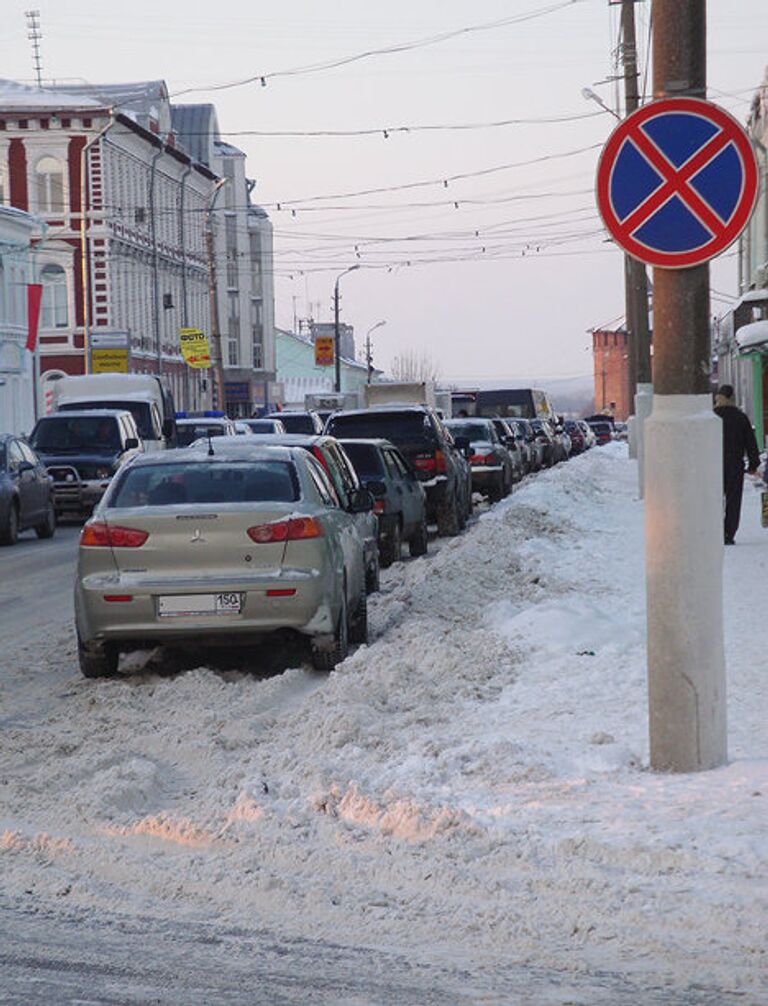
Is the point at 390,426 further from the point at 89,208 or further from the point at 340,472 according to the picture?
the point at 89,208

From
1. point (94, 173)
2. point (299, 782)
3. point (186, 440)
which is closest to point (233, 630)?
point (299, 782)

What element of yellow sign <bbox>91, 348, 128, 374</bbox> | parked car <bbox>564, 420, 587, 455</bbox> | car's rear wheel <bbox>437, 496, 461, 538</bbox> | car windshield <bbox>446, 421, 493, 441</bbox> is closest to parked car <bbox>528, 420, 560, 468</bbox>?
yellow sign <bbox>91, 348, 128, 374</bbox>

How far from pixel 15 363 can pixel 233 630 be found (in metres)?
53.2

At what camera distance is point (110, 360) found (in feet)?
207

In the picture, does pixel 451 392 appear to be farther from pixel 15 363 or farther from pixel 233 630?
pixel 233 630

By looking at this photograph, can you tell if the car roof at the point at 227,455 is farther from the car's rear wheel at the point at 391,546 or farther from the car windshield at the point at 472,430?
the car windshield at the point at 472,430

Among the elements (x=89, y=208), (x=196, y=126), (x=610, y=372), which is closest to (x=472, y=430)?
(x=89, y=208)

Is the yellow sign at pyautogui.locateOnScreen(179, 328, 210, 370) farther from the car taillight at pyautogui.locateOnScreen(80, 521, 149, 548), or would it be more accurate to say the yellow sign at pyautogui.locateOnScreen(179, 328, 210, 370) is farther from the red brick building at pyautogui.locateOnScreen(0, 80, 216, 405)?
the car taillight at pyautogui.locateOnScreen(80, 521, 149, 548)

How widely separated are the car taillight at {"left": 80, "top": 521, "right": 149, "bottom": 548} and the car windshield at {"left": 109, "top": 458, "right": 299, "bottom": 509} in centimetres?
30

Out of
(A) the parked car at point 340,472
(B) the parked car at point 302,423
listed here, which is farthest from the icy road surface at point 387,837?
(B) the parked car at point 302,423

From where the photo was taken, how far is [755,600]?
45.8ft

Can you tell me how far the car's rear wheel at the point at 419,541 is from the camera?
→ 22625 millimetres

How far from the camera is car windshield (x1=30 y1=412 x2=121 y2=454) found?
3155 cm

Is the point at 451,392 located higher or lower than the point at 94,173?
lower
